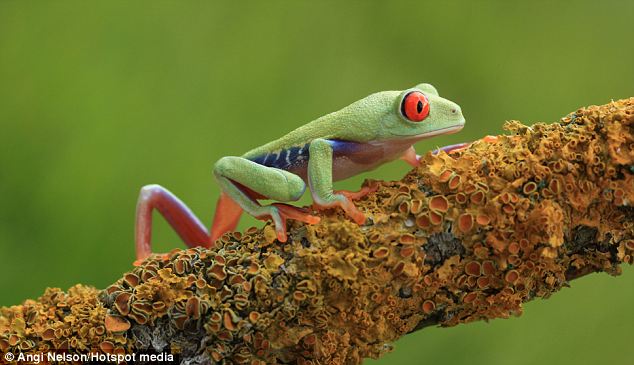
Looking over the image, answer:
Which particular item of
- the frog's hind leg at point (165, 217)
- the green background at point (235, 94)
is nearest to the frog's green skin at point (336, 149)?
the frog's hind leg at point (165, 217)

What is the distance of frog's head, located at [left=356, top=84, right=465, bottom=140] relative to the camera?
2348 mm

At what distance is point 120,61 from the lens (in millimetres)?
4582

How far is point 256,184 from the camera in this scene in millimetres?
2377

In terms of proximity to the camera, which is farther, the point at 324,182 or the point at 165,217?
the point at 165,217

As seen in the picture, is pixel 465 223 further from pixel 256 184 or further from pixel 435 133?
pixel 256 184

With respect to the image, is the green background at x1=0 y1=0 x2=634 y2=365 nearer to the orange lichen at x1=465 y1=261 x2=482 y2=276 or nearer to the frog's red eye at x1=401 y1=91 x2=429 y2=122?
the frog's red eye at x1=401 y1=91 x2=429 y2=122

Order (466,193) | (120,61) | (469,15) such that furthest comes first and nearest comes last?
(469,15)
(120,61)
(466,193)

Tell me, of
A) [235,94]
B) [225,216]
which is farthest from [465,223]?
[235,94]

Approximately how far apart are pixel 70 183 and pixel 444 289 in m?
2.95

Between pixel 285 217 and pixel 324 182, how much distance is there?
19 centimetres

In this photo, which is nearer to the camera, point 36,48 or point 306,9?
point 36,48

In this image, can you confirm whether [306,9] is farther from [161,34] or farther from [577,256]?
[577,256]

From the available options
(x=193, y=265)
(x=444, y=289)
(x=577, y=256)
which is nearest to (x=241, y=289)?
(x=193, y=265)

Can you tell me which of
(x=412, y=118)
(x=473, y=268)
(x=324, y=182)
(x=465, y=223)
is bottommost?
(x=473, y=268)
